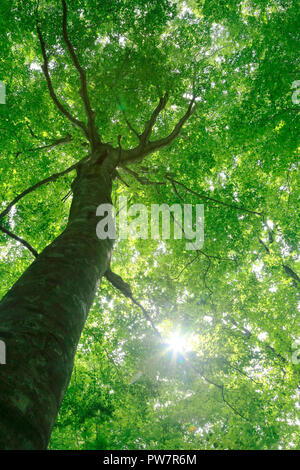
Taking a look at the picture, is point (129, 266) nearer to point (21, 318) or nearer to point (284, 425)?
point (284, 425)

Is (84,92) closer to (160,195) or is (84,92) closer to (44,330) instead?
(160,195)

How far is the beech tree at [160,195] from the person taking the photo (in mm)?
4637

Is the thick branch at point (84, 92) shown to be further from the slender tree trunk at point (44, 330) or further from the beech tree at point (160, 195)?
the slender tree trunk at point (44, 330)

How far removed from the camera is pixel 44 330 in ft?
5.65

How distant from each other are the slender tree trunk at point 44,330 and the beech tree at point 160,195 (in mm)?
44

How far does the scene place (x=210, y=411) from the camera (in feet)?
24.8

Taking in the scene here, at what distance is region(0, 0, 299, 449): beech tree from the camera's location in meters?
4.64

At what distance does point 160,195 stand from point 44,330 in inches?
235

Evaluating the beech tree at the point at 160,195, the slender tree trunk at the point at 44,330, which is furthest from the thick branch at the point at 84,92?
the slender tree trunk at the point at 44,330

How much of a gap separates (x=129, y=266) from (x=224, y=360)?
436 centimetres

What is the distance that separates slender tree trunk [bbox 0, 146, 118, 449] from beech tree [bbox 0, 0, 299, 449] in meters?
Answer: 0.04

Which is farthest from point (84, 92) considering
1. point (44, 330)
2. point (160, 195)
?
point (44, 330)
